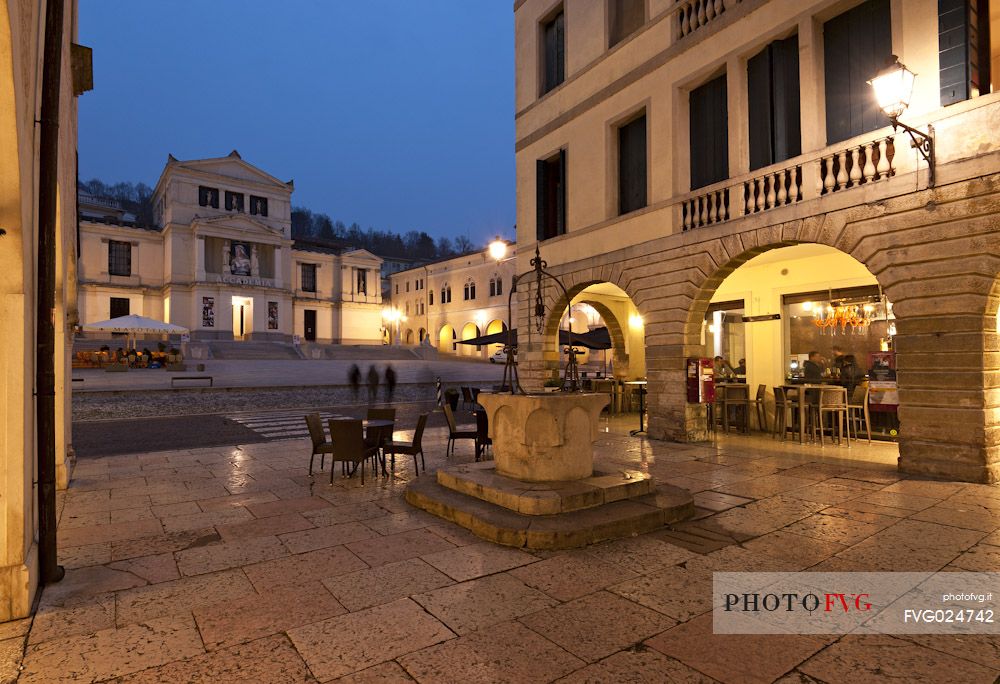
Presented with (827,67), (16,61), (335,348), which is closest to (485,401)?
(16,61)

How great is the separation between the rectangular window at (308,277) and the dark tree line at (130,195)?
51.3ft

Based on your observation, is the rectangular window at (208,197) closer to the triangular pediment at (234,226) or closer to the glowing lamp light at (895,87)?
the triangular pediment at (234,226)

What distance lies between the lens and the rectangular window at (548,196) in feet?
46.2

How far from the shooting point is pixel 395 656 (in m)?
2.83

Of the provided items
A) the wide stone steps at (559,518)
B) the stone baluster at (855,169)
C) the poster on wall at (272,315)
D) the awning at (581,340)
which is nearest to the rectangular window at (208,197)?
the poster on wall at (272,315)

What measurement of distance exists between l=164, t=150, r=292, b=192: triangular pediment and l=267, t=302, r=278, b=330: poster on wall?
1049 centimetres

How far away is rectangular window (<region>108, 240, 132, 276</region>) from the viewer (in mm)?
42375

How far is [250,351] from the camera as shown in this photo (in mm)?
34531

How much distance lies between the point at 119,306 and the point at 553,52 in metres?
42.7

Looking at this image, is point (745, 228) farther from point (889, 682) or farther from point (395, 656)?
point (395, 656)

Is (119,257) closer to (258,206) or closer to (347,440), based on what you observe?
(258,206)

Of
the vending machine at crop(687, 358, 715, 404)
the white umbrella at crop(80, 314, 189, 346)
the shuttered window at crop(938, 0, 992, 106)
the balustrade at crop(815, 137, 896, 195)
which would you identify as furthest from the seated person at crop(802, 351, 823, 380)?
the white umbrella at crop(80, 314, 189, 346)

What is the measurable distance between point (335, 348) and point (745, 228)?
111ft

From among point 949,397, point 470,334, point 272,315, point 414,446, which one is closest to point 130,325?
point 272,315
